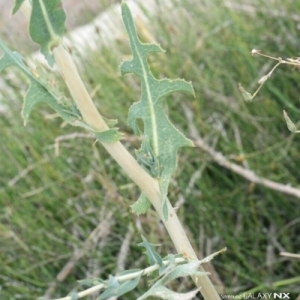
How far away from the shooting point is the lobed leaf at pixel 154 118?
1.40 feet

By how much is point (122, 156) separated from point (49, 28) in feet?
0.36

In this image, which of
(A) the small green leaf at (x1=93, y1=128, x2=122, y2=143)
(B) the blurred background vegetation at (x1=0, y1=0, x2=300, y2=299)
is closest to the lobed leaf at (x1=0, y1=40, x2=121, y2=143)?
(A) the small green leaf at (x1=93, y1=128, x2=122, y2=143)

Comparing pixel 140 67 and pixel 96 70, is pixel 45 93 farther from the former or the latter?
pixel 96 70

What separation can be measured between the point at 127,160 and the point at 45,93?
8cm

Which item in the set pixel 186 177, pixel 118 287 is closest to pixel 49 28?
pixel 118 287

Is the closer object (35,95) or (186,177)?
(35,95)

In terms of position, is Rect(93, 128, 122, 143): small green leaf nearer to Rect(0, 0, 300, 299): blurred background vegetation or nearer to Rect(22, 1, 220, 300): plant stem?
Rect(22, 1, 220, 300): plant stem

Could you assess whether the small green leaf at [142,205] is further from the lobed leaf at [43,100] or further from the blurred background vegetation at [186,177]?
the blurred background vegetation at [186,177]

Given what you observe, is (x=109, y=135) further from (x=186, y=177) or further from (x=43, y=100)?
(x=186, y=177)

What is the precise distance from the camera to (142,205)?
0.44 metres

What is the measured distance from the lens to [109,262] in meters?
1.10

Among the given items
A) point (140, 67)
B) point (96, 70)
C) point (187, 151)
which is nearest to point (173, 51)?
point (96, 70)

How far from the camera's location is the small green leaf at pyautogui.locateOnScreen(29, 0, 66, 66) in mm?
393

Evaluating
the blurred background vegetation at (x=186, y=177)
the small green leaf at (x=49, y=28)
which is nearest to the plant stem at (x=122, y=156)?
the small green leaf at (x=49, y=28)
